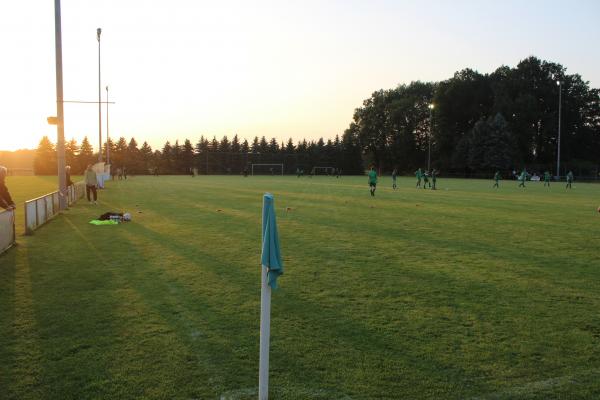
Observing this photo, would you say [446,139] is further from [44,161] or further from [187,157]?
[44,161]

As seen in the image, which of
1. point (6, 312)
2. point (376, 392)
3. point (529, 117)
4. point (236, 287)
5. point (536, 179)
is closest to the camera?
point (376, 392)

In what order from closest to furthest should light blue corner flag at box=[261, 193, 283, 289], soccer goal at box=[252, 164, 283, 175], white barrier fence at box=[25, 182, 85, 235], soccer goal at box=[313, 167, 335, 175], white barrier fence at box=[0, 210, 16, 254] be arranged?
light blue corner flag at box=[261, 193, 283, 289] → white barrier fence at box=[0, 210, 16, 254] → white barrier fence at box=[25, 182, 85, 235] → soccer goal at box=[313, 167, 335, 175] → soccer goal at box=[252, 164, 283, 175]

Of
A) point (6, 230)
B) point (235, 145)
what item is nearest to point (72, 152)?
point (235, 145)

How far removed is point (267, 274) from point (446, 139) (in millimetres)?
88977

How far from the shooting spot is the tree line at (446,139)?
81.7 meters

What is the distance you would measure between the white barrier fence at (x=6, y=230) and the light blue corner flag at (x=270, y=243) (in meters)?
Answer: 8.48

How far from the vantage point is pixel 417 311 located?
20.2 feet

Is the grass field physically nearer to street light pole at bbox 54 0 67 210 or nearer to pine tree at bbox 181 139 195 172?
street light pole at bbox 54 0 67 210

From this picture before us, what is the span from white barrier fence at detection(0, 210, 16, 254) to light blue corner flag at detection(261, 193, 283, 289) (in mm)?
8482

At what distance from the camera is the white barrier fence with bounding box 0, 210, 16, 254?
9.96 m

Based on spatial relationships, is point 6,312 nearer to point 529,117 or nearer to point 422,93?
point 529,117

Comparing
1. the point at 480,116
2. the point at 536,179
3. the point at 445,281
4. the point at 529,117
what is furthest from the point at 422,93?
the point at 445,281

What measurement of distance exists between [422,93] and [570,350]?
10024 centimetres

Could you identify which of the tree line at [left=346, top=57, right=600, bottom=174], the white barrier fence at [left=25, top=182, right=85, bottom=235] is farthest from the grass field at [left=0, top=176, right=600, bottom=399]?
the tree line at [left=346, top=57, right=600, bottom=174]
